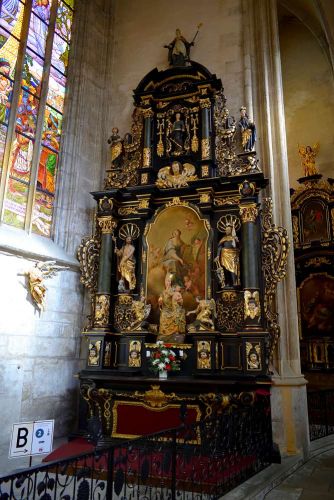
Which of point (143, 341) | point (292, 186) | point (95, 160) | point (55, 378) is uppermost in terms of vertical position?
point (292, 186)

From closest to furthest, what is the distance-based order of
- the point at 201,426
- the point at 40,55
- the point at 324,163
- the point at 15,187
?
1. the point at 201,426
2. the point at 15,187
3. the point at 40,55
4. the point at 324,163

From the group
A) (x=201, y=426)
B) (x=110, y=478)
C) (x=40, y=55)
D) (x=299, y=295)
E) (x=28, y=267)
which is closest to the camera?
(x=110, y=478)

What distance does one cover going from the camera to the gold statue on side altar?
770 centimetres

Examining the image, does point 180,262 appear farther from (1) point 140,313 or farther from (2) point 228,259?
(1) point 140,313

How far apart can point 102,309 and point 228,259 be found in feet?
7.97

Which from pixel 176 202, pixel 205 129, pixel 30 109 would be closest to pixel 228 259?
pixel 176 202

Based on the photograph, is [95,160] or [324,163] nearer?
[95,160]

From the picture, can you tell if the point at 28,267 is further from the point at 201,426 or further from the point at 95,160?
the point at 201,426

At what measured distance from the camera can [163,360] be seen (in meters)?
7.18

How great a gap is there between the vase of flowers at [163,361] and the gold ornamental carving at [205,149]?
352 cm

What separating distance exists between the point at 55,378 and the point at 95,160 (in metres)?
4.56

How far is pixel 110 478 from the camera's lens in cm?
340

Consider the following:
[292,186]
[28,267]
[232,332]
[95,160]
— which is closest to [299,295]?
[292,186]

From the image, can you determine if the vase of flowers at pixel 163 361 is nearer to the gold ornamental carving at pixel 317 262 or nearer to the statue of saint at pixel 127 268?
the statue of saint at pixel 127 268
